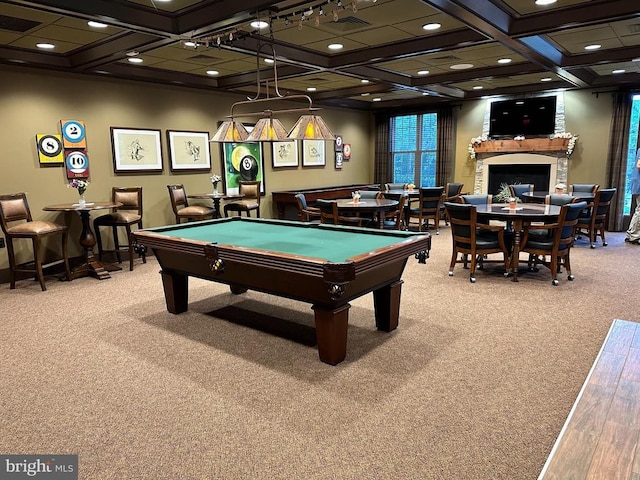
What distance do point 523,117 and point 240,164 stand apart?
5.74 metres

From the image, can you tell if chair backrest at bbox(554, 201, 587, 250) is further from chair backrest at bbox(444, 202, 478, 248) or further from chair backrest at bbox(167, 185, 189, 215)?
chair backrest at bbox(167, 185, 189, 215)

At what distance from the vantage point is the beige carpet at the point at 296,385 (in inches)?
88.3

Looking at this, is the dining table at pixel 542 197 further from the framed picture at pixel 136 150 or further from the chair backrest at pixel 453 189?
the framed picture at pixel 136 150

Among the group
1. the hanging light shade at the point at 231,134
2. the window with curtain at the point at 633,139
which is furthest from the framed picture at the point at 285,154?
the window with curtain at the point at 633,139

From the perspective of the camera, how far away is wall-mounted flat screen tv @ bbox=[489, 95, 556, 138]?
886cm

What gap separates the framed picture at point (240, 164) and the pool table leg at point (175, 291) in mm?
4157

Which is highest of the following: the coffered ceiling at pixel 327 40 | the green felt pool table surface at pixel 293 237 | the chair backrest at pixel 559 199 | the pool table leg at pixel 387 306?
the coffered ceiling at pixel 327 40

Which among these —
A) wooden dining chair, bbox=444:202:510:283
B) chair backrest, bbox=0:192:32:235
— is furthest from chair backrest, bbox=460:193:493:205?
chair backrest, bbox=0:192:32:235

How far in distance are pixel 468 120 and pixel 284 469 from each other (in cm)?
928

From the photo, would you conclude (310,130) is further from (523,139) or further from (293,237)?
(523,139)

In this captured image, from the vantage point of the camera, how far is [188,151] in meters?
7.57

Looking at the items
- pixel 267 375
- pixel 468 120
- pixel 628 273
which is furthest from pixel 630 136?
pixel 267 375

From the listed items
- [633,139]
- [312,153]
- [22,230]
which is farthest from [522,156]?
[22,230]

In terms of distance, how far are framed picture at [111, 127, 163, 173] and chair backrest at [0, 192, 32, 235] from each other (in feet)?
4.63
